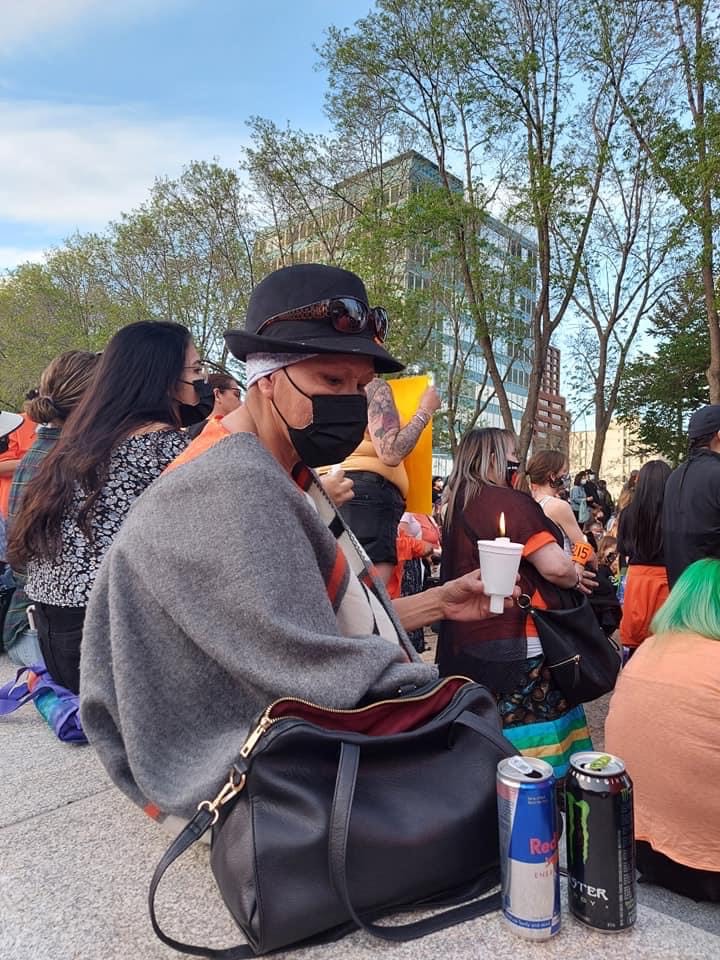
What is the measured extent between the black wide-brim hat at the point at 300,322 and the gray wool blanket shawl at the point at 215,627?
0.88ft

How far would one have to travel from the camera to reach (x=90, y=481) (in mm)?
2648

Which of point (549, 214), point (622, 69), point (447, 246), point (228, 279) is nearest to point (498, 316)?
point (447, 246)

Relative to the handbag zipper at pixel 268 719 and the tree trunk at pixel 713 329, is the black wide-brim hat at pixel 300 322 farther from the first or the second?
the tree trunk at pixel 713 329

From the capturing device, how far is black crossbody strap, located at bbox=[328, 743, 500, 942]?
1.15 m

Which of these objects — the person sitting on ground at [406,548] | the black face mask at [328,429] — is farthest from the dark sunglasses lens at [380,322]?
the person sitting on ground at [406,548]

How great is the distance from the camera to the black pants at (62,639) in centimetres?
274

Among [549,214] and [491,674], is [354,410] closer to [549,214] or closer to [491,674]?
[491,674]

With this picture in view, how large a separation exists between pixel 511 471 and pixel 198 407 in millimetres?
1669

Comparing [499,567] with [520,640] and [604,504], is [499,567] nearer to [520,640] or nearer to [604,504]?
[520,640]

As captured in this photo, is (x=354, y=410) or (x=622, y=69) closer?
(x=354, y=410)

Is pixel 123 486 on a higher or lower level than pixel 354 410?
lower

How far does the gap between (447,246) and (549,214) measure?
2.82 metres

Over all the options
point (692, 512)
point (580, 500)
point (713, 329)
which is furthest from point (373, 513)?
point (713, 329)

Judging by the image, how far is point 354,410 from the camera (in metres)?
1.72
